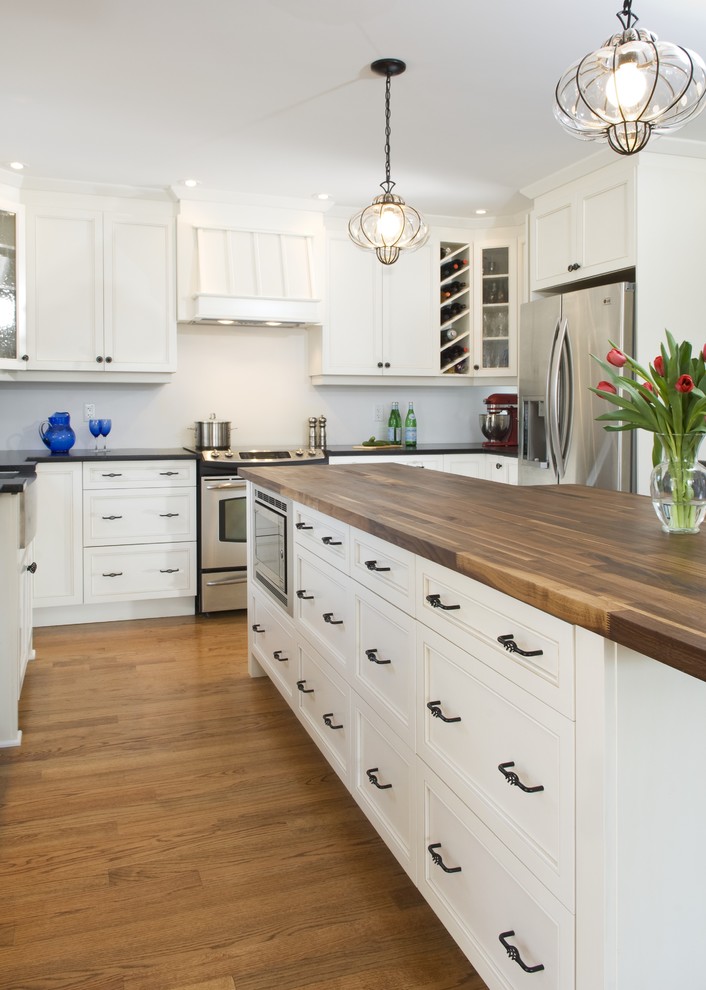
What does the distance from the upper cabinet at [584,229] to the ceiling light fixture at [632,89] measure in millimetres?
2117

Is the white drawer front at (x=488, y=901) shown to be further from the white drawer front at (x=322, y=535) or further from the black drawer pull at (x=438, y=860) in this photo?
the white drawer front at (x=322, y=535)

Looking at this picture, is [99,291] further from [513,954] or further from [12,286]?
[513,954]

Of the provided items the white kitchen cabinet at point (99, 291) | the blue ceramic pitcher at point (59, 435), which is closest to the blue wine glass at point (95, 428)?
the blue ceramic pitcher at point (59, 435)

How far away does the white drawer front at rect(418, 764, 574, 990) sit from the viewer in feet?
4.07

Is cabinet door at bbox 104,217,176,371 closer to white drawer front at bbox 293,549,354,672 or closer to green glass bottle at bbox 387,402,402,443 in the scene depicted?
green glass bottle at bbox 387,402,402,443

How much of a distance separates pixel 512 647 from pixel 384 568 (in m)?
0.68

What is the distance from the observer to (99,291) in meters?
4.67

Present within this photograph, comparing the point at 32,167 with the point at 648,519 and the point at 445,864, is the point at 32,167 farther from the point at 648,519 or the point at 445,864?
the point at 445,864

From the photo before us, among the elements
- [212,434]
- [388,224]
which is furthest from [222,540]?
[388,224]

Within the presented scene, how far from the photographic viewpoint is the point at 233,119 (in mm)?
3625

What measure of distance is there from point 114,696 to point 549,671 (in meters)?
2.56

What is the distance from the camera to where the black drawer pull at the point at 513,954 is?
4.18 ft

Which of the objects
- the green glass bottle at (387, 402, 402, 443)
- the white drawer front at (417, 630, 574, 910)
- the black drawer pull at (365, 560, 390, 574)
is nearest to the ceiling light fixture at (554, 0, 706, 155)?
the black drawer pull at (365, 560, 390, 574)


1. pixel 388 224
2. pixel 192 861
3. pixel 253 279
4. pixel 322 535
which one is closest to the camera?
pixel 192 861
